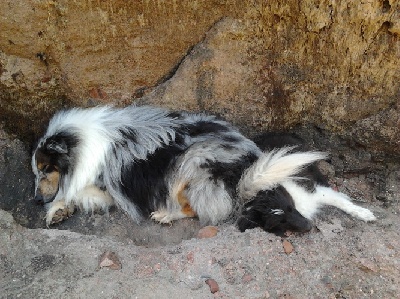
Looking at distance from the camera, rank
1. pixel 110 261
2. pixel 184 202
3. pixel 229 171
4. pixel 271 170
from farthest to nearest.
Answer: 1. pixel 184 202
2. pixel 229 171
3. pixel 271 170
4. pixel 110 261

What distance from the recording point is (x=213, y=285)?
2975mm

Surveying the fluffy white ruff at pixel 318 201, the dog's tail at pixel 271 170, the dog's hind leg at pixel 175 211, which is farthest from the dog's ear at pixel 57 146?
the fluffy white ruff at pixel 318 201

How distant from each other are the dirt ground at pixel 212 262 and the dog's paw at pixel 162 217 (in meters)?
0.10

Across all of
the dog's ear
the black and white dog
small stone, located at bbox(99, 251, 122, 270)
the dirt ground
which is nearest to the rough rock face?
the black and white dog

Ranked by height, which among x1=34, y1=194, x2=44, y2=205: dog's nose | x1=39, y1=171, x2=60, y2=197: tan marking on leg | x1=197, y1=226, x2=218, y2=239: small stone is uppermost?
x1=39, y1=171, x2=60, y2=197: tan marking on leg

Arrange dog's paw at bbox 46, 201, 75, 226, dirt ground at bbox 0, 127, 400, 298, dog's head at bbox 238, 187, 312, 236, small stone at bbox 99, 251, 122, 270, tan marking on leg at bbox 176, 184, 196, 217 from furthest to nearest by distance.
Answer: dog's paw at bbox 46, 201, 75, 226, tan marking on leg at bbox 176, 184, 196, 217, dog's head at bbox 238, 187, 312, 236, small stone at bbox 99, 251, 122, 270, dirt ground at bbox 0, 127, 400, 298

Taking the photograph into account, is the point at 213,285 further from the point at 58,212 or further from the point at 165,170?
the point at 58,212

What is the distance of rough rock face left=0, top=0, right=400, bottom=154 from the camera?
11.5 ft

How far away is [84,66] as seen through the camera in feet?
13.0

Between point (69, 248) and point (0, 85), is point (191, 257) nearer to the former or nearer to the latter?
point (69, 248)

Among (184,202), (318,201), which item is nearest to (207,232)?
(184,202)

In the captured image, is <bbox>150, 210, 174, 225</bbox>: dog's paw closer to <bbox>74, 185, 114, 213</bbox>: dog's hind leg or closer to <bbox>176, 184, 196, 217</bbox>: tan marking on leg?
<bbox>176, 184, 196, 217</bbox>: tan marking on leg

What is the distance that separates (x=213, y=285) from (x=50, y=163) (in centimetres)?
175

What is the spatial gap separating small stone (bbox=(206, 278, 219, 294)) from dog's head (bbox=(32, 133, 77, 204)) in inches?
62.4
